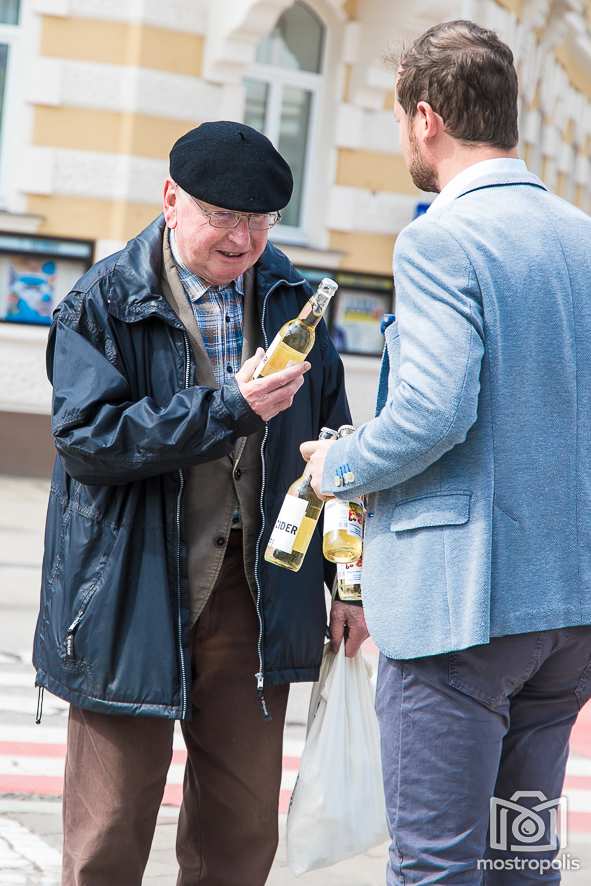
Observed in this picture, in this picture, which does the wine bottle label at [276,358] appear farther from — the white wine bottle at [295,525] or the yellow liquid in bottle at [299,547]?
the yellow liquid in bottle at [299,547]

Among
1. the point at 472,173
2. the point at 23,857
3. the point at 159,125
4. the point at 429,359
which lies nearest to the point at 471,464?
the point at 429,359

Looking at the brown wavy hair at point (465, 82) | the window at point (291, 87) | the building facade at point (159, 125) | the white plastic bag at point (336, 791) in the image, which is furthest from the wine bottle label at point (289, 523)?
the window at point (291, 87)

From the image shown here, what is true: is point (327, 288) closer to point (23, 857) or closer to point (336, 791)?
point (336, 791)

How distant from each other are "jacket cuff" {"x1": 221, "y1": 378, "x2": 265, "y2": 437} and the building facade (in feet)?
28.1

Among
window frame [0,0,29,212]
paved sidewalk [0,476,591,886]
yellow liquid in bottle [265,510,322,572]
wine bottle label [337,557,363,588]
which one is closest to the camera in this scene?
yellow liquid in bottle [265,510,322,572]

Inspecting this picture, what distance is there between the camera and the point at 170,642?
2.98m

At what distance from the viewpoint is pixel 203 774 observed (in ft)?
10.6

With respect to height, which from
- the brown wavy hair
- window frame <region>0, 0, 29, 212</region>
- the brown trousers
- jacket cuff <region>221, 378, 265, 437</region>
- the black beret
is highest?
window frame <region>0, 0, 29, 212</region>

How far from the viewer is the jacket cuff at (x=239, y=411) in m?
2.90

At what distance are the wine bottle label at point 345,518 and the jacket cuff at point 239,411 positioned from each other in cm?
23

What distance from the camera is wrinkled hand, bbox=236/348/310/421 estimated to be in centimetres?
290

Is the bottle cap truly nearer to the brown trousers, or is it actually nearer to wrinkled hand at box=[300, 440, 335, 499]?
wrinkled hand at box=[300, 440, 335, 499]

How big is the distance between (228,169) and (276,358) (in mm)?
413

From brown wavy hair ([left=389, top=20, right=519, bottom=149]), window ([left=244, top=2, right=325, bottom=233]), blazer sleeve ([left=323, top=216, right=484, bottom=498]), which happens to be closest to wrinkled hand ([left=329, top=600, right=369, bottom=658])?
blazer sleeve ([left=323, top=216, right=484, bottom=498])
